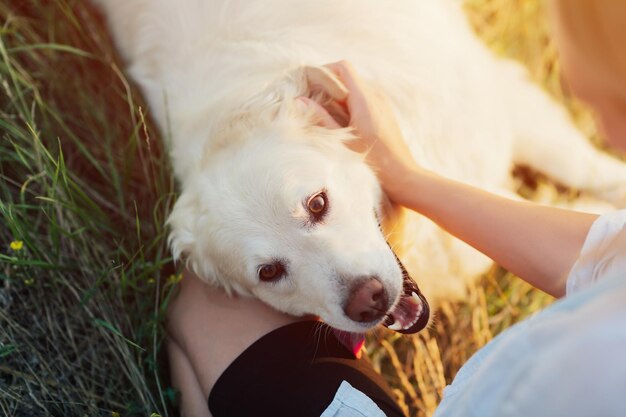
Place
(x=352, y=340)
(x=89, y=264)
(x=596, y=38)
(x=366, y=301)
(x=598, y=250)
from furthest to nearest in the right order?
1. (x=89, y=264)
2. (x=352, y=340)
3. (x=366, y=301)
4. (x=598, y=250)
5. (x=596, y=38)

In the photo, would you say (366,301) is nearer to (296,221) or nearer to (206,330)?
(296,221)

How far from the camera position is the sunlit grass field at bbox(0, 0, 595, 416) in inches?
92.7

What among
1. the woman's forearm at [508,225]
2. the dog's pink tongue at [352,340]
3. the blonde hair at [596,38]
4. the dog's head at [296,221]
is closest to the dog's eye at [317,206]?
the dog's head at [296,221]

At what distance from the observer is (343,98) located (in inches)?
87.1

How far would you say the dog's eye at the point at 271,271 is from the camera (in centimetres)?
206

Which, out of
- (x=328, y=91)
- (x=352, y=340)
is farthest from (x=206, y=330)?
(x=328, y=91)

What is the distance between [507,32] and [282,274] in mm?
2438

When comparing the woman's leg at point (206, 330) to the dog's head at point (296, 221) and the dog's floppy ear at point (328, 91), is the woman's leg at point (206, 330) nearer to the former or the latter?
the dog's head at point (296, 221)

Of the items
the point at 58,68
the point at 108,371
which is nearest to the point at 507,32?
the point at 58,68

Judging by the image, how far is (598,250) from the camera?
1648mm

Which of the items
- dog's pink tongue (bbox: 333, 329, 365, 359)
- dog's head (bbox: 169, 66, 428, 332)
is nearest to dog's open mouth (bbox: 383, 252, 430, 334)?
dog's head (bbox: 169, 66, 428, 332)

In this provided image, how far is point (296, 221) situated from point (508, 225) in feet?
2.30

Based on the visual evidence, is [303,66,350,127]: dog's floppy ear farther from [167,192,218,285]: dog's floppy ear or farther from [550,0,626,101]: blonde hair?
[550,0,626,101]: blonde hair

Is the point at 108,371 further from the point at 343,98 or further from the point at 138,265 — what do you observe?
the point at 343,98
